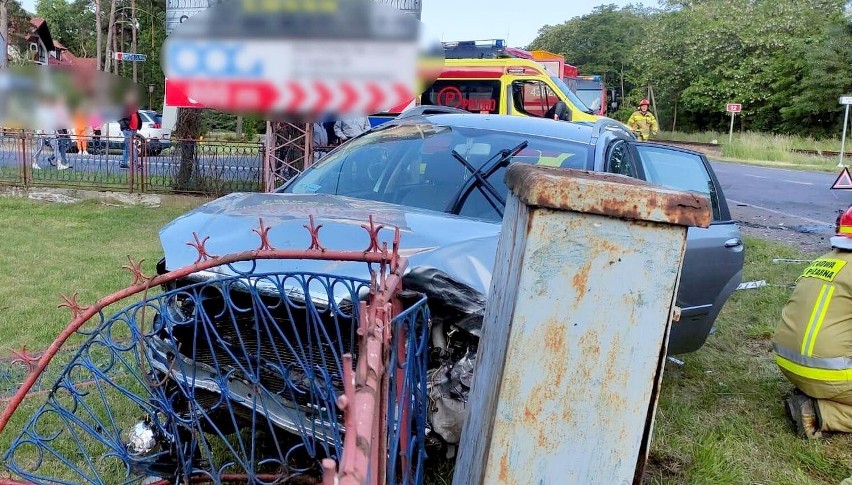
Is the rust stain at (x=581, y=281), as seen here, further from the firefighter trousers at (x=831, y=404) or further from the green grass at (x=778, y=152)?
the green grass at (x=778, y=152)

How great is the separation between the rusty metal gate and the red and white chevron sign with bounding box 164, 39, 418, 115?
12.9 ft

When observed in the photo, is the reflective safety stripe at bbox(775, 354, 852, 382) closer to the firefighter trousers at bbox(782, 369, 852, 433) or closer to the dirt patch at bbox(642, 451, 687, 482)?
the firefighter trousers at bbox(782, 369, 852, 433)

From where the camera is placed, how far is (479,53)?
47.8 feet

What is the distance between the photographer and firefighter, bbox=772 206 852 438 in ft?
11.6

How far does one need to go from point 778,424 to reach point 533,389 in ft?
9.40

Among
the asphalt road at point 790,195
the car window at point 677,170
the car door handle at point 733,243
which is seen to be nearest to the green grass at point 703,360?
the car door handle at point 733,243

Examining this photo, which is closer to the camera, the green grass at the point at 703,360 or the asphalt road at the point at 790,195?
the green grass at the point at 703,360

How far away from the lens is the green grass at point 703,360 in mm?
3316

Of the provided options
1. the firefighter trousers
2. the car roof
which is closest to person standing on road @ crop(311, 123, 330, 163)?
the car roof

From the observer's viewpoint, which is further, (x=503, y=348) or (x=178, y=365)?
(x=178, y=365)

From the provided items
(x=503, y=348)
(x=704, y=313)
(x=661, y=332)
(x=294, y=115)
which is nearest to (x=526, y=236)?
(x=503, y=348)

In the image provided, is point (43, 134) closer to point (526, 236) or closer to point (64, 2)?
point (526, 236)

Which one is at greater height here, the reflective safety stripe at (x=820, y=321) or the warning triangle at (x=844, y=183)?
the warning triangle at (x=844, y=183)

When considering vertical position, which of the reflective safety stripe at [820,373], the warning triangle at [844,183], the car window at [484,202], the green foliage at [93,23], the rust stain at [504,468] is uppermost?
the green foliage at [93,23]
